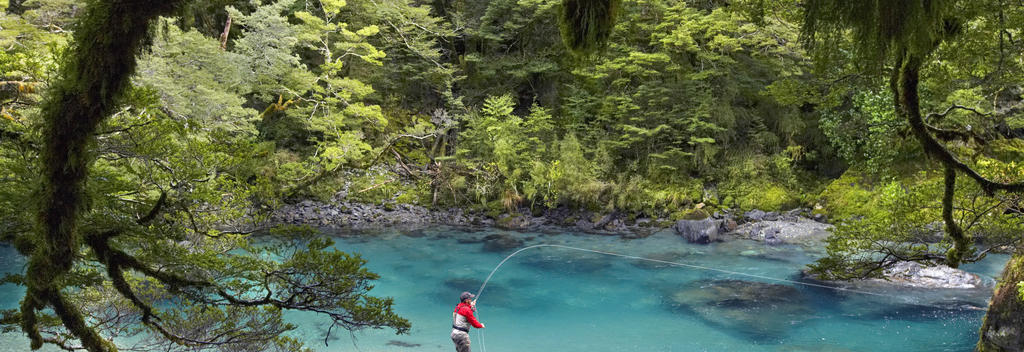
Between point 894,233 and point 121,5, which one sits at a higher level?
point 121,5

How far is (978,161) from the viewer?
210 inches

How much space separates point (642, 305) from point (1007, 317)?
4.54m

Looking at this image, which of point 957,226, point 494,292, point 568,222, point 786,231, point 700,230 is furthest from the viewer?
point 568,222

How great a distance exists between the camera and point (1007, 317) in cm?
566

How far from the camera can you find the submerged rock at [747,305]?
8.00 m

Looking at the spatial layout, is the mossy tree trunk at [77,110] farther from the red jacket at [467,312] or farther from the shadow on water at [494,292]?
the shadow on water at [494,292]

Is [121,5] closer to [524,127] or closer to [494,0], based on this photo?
[524,127]

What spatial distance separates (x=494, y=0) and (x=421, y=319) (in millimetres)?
10548

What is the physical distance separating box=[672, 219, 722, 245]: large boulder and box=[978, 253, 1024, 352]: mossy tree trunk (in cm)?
633

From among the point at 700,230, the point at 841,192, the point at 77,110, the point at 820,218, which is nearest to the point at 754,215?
the point at 820,218

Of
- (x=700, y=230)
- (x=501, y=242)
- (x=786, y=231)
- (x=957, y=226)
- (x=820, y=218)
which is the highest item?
(x=957, y=226)

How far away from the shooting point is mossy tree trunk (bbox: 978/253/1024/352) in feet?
18.2

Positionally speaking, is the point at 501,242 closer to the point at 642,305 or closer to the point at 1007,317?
the point at 642,305

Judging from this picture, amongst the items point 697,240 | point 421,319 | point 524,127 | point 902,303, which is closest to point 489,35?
point 524,127
